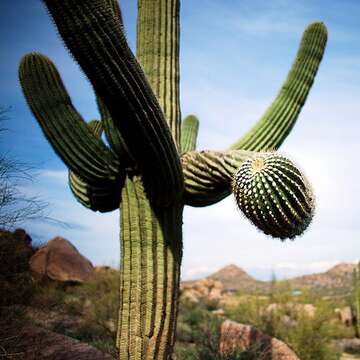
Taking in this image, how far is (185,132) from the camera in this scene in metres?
8.30

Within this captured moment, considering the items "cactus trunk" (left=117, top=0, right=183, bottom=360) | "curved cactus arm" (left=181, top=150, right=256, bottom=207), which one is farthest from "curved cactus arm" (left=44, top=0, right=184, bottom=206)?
"cactus trunk" (left=117, top=0, right=183, bottom=360)

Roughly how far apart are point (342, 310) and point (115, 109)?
18680mm

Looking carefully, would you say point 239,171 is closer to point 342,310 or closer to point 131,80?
point 131,80

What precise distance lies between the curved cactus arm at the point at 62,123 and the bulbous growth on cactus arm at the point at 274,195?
1.79 m

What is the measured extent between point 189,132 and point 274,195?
4845 millimetres

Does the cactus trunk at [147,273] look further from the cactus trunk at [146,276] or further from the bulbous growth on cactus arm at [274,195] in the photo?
the bulbous growth on cactus arm at [274,195]

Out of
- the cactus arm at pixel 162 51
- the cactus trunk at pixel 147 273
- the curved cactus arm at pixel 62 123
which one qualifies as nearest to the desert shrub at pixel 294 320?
the cactus trunk at pixel 147 273

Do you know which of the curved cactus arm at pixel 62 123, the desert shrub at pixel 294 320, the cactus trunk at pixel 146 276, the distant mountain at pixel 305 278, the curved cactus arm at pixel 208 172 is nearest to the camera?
the curved cactus arm at pixel 208 172

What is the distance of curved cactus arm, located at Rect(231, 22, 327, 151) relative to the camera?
20.0ft

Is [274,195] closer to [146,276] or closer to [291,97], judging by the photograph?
[146,276]

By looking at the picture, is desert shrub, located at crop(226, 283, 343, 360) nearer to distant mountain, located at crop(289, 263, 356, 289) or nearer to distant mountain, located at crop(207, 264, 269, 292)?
distant mountain, located at crop(207, 264, 269, 292)

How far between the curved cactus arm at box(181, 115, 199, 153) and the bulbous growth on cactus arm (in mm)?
3909

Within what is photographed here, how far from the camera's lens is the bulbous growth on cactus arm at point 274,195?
12.0 ft

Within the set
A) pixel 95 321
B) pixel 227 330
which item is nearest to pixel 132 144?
pixel 227 330
